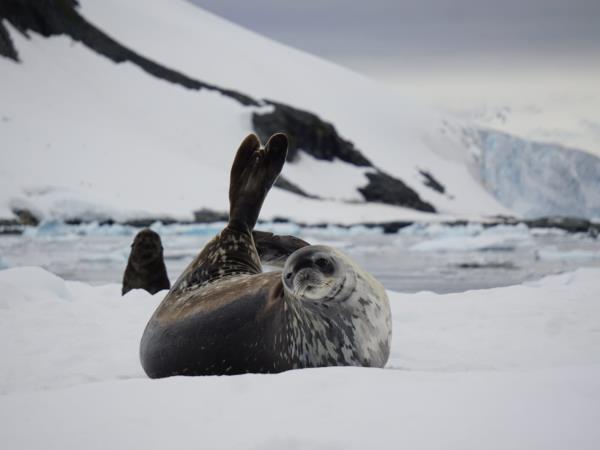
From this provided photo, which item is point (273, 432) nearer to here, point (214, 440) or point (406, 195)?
point (214, 440)

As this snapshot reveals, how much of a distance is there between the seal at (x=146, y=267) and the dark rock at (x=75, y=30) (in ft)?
101

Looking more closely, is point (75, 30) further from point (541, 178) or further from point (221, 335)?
point (221, 335)

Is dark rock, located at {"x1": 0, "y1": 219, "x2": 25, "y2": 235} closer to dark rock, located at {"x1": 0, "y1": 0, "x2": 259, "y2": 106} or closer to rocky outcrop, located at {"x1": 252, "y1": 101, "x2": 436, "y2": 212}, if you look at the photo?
dark rock, located at {"x1": 0, "y1": 0, "x2": 259, "y2": 106}

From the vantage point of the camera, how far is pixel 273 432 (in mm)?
1706

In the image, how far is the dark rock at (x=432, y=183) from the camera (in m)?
44.6

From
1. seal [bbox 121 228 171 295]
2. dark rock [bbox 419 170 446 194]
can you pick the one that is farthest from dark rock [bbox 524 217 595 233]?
dark rock [bbox 419 170 446 194]

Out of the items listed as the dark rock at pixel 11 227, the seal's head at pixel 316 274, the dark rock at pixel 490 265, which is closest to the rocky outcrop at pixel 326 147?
the dark rock at pixel 11 227

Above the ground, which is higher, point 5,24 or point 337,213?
point 5,24

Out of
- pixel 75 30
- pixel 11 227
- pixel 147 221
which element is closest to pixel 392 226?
pixel 147 221

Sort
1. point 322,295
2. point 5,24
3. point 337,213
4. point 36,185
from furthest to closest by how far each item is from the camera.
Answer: point 5,24 < point 337,213 < point 36,185 < point 322,295

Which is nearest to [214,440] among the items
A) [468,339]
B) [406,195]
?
[468,339]

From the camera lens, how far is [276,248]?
418 centimetres

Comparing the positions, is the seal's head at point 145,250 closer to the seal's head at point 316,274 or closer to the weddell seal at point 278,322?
the weddell seal at point 278,322

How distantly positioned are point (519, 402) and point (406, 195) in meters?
39.3
